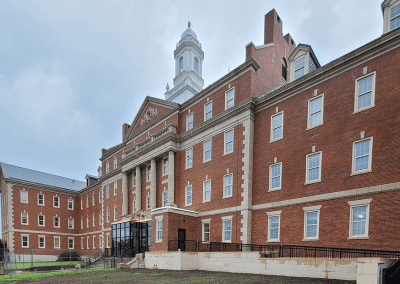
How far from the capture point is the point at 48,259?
152 feet

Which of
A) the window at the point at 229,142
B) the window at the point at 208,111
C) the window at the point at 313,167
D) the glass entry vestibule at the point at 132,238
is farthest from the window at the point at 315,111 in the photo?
the glass entry vestibule at the point at 132,238

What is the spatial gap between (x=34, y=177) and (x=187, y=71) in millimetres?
39330

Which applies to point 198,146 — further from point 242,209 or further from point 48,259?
point 48,259

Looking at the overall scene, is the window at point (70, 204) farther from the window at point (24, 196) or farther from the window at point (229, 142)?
the window at point (229, 142)

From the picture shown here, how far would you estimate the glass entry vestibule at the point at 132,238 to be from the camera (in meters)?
29.1

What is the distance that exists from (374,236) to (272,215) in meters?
6.67

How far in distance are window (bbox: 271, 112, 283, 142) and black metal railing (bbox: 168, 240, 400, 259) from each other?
26.3ft

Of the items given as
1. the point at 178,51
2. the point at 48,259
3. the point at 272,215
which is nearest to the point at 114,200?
the point at 48,259

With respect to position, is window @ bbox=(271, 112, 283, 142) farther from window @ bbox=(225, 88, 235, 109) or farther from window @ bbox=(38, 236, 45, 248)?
window @ bbox=(38, 236, 45, 248)

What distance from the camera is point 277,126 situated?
2052 centimetres

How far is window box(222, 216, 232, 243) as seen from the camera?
21828mm

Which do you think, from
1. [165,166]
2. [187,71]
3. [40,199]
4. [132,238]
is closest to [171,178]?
[165,166]

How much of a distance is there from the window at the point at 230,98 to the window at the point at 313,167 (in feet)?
29.5

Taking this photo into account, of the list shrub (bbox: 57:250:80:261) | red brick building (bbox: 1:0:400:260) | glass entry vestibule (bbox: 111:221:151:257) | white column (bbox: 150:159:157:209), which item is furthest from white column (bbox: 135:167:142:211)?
shrub (bbox: 57:250:80:261)
